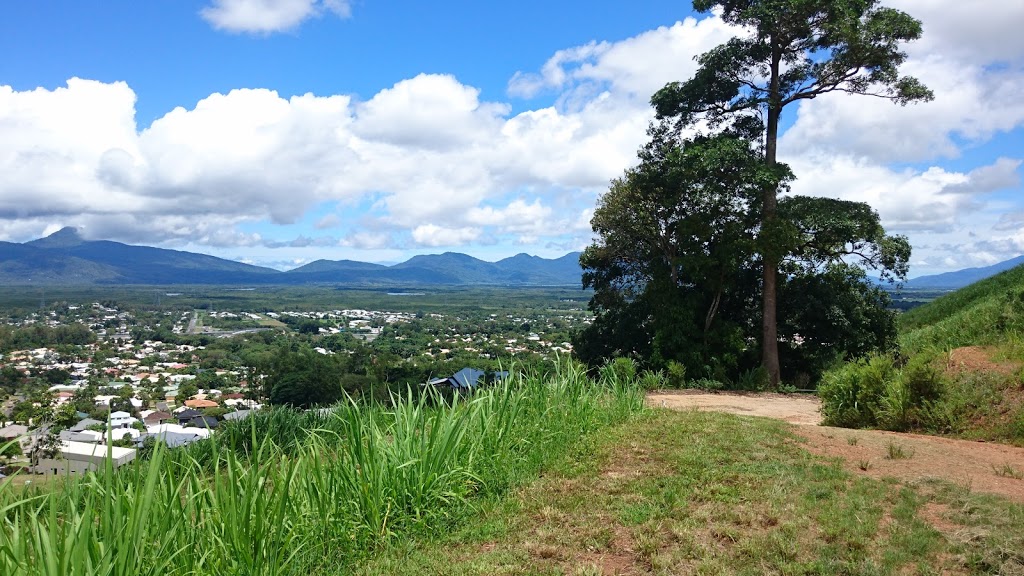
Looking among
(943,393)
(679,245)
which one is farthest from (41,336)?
(943,393)

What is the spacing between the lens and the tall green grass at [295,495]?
8.30 feet

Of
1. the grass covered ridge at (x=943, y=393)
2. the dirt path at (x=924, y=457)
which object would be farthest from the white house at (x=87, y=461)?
the grass covered ridge at (x=943, y=393)

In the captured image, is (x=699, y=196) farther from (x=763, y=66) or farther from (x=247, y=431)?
(x=247, y=431)

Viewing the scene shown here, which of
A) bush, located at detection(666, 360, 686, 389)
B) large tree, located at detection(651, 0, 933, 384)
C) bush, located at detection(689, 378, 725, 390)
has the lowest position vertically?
bush, located at detection(689, 378, 725, 390)

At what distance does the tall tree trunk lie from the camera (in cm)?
1346

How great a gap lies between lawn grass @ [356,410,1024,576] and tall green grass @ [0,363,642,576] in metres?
0.26

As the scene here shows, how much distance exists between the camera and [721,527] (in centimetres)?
A: 366

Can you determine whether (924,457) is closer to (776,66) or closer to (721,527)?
(721,527)

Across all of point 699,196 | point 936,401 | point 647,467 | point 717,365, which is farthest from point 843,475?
point 699,196

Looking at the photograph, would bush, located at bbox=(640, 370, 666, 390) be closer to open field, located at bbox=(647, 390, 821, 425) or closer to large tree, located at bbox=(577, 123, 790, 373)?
open field, located at bbox=(647, 390, 821, 425)

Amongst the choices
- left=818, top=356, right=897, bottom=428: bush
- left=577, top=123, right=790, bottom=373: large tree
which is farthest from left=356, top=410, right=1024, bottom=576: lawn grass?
left=577, top=123, right=790, bottom=373: large tree

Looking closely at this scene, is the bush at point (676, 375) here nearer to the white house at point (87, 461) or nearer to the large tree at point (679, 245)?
the large tree at point (679, 245)

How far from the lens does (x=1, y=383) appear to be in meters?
27.5

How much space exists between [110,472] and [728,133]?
1386cm
